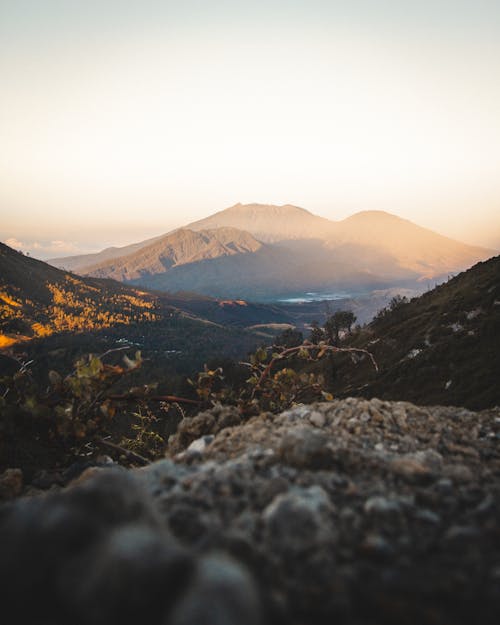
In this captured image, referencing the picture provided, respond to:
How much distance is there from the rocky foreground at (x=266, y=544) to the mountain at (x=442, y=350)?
1160 inches

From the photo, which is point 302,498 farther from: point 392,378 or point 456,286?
point 456,286

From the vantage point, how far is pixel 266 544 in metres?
1.52

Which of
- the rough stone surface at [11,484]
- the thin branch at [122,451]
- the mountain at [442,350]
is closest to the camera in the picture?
the rough stone surface at [11,484]

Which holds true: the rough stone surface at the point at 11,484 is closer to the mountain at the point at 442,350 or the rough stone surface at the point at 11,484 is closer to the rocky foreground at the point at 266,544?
the rocky foreground at the point at 266,544

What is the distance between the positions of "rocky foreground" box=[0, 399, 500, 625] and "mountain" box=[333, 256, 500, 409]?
29466 mm

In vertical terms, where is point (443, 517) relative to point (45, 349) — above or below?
above

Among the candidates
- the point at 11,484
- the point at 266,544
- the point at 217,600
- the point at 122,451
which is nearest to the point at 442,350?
the point at 122,451

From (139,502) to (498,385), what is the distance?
37600 mm

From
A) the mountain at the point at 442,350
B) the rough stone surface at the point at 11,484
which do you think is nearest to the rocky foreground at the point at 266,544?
the rough stone surface at the point at 11,484

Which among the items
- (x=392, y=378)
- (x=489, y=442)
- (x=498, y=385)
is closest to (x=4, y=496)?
(x=489, y=442)

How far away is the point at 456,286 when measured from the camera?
80.2 m

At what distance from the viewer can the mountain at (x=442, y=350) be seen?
123 ft

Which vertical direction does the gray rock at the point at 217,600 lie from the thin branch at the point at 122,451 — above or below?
above

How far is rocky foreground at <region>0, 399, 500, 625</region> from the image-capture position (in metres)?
1.10
